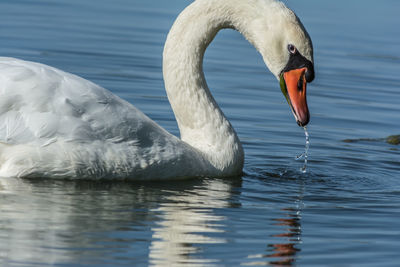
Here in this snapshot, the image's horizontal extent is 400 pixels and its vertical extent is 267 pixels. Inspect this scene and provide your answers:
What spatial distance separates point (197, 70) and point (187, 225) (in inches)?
104

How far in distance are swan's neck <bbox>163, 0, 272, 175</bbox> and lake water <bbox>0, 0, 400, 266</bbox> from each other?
502 millimetres

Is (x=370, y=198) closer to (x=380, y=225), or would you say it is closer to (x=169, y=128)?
(x=380, y=225)

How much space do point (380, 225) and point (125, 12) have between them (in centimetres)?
1125

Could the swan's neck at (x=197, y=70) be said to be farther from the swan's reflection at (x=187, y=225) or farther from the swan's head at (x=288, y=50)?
the swan's reflection at (x=187, y=225)

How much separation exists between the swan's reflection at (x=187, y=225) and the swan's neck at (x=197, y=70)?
2.71 ft

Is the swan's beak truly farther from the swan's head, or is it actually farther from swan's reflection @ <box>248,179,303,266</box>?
swan's reflection @ <box>248,179,303,266</box>

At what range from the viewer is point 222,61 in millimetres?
14805

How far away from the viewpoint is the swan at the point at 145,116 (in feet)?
26.4

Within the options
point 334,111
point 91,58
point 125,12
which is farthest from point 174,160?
point 125,12

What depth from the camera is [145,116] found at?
28.4 ft

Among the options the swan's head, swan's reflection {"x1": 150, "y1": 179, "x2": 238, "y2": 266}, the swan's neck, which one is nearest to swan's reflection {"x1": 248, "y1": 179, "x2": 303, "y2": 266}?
swan's reflection {"x1": 150, "y1": 179, "x2": 238, "y2": 266}

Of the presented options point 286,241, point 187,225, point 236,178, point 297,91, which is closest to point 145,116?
point 236,178

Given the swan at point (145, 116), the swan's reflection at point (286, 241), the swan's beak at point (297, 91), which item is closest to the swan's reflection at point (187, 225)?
the swan's reflection at point (286, 241)

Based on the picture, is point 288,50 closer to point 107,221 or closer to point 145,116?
point 145,116
